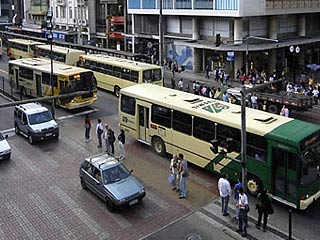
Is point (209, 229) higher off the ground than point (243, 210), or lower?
lower

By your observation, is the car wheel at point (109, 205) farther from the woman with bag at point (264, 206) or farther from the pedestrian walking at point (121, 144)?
the pedestrian walking at point (121, 144)

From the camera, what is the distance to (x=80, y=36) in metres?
75.9

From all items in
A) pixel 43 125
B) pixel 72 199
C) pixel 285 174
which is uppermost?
pixel 43 125

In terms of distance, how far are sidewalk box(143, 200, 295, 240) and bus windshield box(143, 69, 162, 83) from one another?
19.1 metres

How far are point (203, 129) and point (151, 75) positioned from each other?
15790 millimetres

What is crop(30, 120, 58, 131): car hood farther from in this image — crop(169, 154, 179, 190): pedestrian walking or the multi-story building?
the multi-story building

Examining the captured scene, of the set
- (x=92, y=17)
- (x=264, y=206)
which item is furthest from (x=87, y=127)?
(x=92, y=17)

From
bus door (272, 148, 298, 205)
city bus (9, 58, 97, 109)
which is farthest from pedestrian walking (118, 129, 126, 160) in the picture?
bus door (272, 148, 298, 205)

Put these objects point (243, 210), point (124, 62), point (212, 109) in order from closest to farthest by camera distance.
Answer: point (243, 210) → point (212, 109) → point (124, 62)

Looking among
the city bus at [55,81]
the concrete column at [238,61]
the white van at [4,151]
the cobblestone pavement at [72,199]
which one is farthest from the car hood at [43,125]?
the concrete column at [238,61]

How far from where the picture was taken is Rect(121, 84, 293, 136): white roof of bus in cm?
1755

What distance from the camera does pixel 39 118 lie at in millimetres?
25781

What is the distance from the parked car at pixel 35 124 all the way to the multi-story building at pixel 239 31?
2004 cm

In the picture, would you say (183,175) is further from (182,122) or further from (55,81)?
(55,81)
